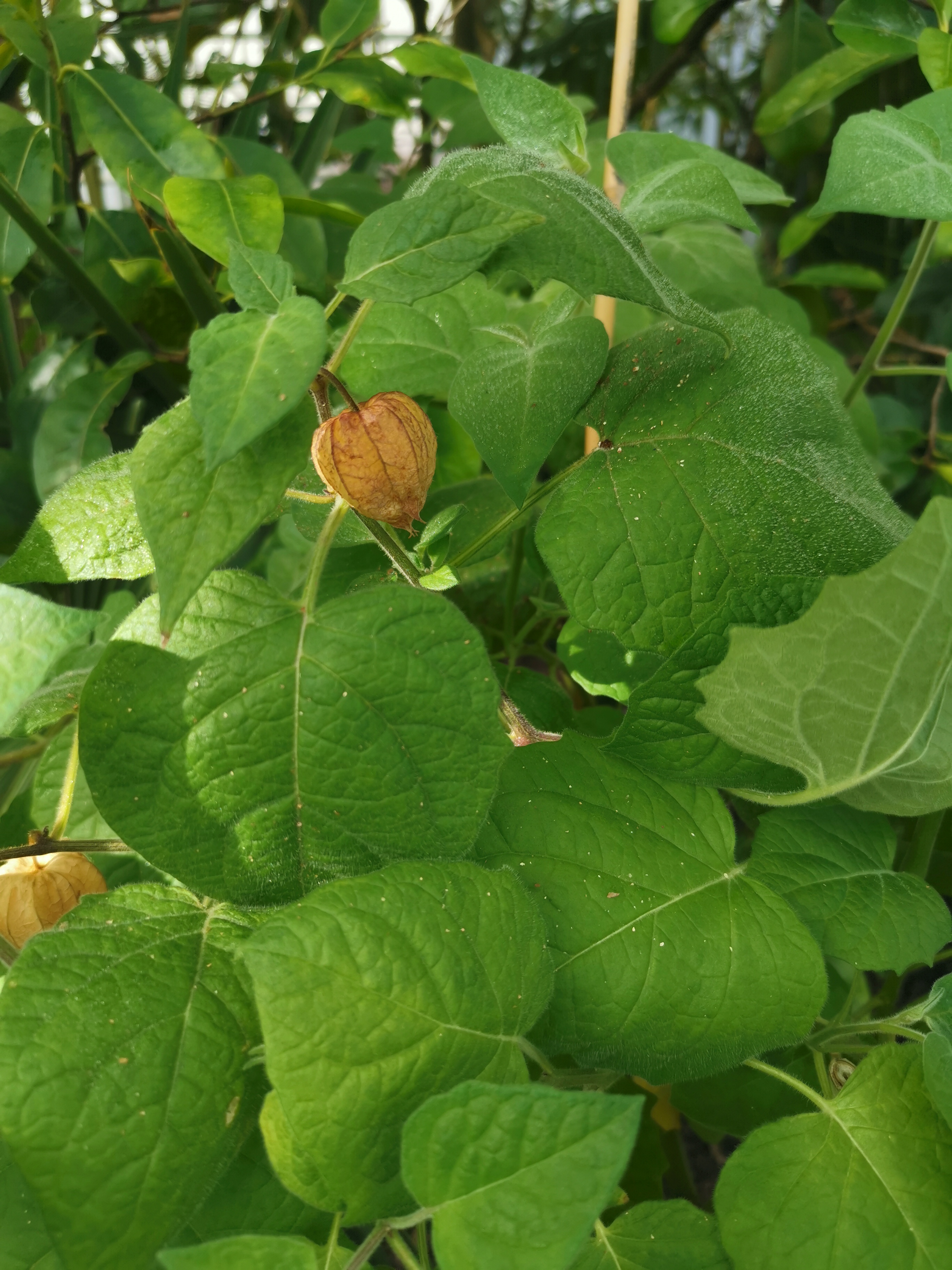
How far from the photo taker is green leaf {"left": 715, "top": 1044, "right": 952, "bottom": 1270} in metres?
0.28

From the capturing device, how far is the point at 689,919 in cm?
30

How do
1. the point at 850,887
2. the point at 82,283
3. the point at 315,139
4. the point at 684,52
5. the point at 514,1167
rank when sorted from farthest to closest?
1. the point at 684,52
2. the point at 315,139
3. the point at 82,283
4. the point at 850,887
5. the point at 514,1167

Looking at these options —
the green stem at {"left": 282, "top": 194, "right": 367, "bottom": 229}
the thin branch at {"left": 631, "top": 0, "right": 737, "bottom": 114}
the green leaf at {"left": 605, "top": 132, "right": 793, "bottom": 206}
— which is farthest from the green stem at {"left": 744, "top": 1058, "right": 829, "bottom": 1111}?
the thin branch at {"left": 631, "top": 0, "right": 737, "bottom": 114}

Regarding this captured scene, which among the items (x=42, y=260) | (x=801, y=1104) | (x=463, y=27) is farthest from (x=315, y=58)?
(x=801, y=1104)

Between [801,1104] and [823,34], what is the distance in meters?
0.79

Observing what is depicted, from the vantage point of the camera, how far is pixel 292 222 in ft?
1.86

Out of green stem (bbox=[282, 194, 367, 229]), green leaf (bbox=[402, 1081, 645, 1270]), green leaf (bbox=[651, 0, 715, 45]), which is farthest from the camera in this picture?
green leaf (bbox=[651, 0, 715, 45])

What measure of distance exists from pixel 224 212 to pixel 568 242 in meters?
0.16

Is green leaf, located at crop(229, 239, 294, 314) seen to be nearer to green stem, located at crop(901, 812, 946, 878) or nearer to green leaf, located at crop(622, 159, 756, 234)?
green leaf, located at crop(622, 159, 756, 234)

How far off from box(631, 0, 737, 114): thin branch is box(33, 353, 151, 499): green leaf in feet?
1.48

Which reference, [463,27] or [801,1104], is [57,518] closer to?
[801,1104]

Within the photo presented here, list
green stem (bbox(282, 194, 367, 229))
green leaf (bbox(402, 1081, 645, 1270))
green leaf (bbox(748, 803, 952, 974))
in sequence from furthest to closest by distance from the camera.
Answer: green stem (bbox(282, 194, 367, 229)) → green leaf (bbox(748, 803, 952, 974)) → green leaf (bbox(402, 1081, 645, 1270))

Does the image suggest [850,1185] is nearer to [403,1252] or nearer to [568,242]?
[403,1252]

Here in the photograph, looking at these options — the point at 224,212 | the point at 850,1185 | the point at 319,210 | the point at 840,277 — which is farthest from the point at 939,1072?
the point at 840,277
